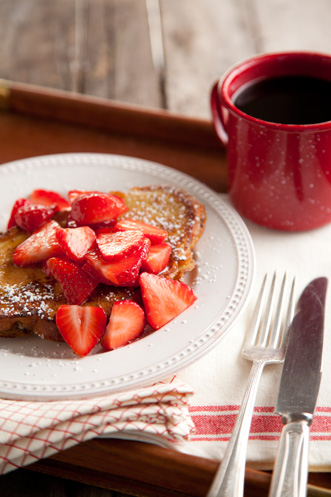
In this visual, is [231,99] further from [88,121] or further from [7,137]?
[7,137]

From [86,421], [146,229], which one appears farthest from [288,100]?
[86,421]

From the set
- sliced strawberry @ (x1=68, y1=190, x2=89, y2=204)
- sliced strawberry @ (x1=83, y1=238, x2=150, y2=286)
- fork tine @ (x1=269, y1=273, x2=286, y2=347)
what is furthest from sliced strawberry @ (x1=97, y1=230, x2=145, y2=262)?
fork tine @ (x1=269, y1=273, x2=286, y2=347)

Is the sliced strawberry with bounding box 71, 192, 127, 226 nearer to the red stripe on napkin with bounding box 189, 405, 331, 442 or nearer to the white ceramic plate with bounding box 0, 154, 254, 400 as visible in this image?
the white ceramic plate with bounding box 0, 154, 254, 400

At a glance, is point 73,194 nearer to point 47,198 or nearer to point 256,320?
point 47,198

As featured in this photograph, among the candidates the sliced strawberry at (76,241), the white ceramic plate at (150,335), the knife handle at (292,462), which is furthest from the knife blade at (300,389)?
the sliced strawberry at (76,241)

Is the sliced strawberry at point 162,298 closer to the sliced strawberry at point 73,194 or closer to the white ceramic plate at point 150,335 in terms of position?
the white ceramic plate at point 150,335

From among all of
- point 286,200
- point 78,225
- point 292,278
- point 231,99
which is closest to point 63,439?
point 78,225

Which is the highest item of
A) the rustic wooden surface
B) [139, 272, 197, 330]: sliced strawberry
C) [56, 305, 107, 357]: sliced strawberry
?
the rustic wooden surface
